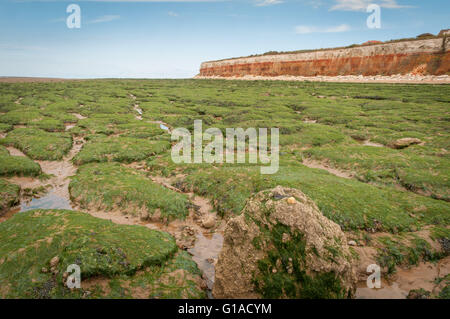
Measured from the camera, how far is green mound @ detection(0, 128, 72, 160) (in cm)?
1667

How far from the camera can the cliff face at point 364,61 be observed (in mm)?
65625

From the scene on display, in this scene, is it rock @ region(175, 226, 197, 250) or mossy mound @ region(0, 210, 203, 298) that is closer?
mossy mound @ region(0, 210, 203, 298)

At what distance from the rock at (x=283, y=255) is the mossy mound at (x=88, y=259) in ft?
5.10

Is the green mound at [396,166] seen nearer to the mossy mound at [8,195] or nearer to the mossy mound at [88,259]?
the mossy mound at [88,259]

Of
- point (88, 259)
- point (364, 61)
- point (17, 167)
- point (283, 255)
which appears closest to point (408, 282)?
point (283, 255)

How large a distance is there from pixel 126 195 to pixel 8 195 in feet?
17.3

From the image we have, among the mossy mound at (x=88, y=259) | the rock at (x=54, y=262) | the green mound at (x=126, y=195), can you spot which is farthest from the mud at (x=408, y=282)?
the rock at (x=54, y=262)

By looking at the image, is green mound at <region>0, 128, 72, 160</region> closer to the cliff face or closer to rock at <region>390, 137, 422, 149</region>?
rock at <region>390, 137, 422, 149</region>

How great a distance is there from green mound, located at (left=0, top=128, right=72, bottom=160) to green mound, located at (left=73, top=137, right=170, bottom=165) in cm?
172

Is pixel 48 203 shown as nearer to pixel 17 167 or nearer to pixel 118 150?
pixel 17 167

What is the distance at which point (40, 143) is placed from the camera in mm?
17953

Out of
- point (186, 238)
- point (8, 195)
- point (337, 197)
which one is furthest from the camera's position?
point (8, 195)

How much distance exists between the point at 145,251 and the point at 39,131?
66.5 feet

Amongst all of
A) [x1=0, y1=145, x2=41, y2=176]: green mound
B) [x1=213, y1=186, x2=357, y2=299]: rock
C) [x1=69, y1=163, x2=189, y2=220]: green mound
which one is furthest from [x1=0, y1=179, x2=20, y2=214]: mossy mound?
[x1=213, y1=186, x2=357, y2=299]: rock
